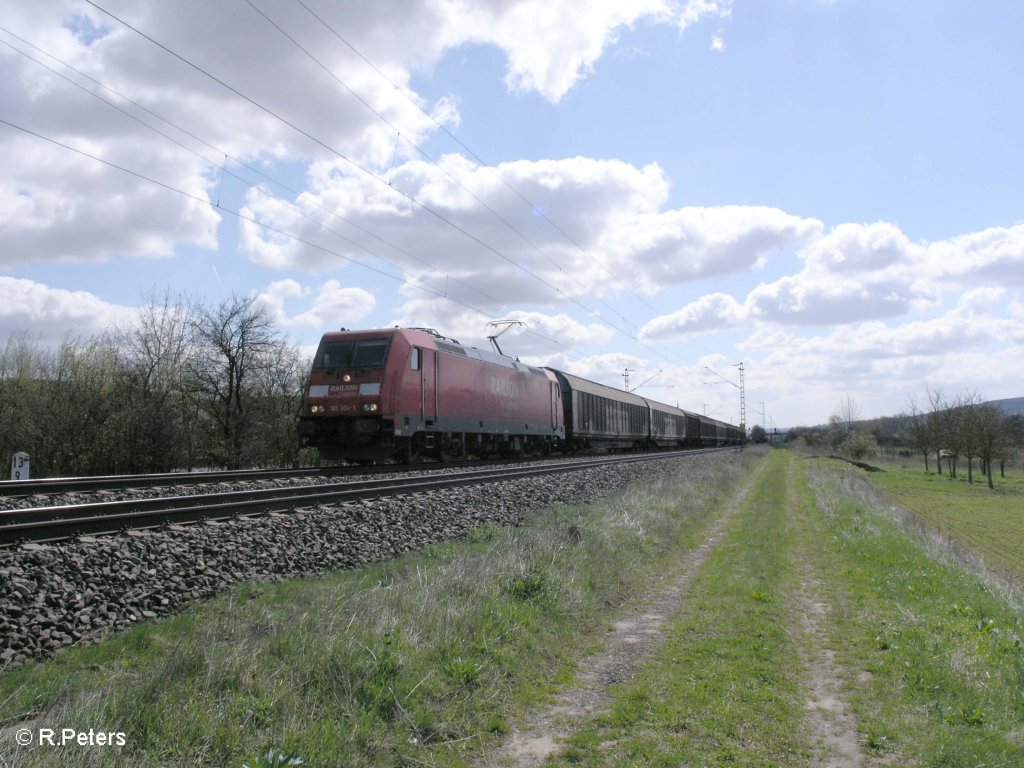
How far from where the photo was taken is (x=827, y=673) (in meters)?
5.68

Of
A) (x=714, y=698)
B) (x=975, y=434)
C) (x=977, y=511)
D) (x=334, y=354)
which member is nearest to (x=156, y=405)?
(x=334, y=354)

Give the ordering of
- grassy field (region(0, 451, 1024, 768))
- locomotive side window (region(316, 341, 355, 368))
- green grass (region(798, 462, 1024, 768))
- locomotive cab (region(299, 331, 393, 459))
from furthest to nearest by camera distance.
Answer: locomotive side window (region(316, 341, 355, 368)), locomotive cab (region(299, 331, 393, 459)), green grass (region(798, 462, 1024, 768)), grassy field (region(0, 451, 1024, 768))

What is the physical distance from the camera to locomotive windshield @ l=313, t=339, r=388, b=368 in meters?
18.1

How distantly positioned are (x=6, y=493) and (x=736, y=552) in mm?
11856

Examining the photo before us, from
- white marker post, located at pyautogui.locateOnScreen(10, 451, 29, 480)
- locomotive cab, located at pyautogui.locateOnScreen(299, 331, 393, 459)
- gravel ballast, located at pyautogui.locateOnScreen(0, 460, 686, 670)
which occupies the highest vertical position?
locomotive cab, located at pyautogui.locateOnScreen(299, 331, 393, 459)

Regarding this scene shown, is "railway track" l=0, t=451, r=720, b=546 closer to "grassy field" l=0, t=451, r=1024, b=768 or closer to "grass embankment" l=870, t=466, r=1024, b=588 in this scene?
"grassy field" l=0, t=451, r=1024, b=768

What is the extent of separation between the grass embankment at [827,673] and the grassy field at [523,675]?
2 cm

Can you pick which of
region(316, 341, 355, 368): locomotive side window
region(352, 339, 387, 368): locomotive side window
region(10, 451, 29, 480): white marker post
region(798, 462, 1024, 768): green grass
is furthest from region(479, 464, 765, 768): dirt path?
region(316, 341, 355, 368): locomotive side window

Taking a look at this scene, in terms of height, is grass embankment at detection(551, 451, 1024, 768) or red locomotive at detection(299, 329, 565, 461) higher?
red locomotive at detection(299, 329, 565, 461)

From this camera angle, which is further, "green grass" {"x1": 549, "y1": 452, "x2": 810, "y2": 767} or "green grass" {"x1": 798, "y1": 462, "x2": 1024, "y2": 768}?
"green grass" {"x1": 798, "y1": 462, "x2": 1024, "y2": 768}

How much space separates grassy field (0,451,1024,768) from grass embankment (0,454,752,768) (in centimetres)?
2

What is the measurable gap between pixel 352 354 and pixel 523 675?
1406cm

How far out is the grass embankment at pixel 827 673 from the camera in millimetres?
4211

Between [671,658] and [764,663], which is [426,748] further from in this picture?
[764,663]
